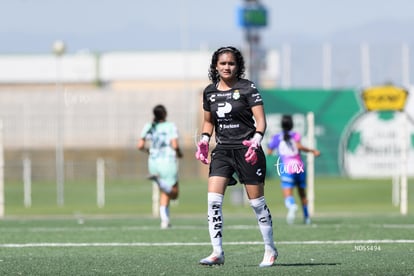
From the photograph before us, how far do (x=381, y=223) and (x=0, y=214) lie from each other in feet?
34.1

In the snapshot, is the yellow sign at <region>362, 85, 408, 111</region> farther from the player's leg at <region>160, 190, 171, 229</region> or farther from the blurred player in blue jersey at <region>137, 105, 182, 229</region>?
the player's leg at <region>160, 190, 171, 229</region>

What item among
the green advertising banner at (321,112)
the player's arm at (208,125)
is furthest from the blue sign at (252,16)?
the player's arm at (208,125)

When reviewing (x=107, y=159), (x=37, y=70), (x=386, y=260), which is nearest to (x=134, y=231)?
(x=386, y=260)

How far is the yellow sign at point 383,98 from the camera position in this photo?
4481 centimetres

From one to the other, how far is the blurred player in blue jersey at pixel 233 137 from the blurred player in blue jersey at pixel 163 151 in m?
7.27

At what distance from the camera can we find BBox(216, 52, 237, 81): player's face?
39.8ft

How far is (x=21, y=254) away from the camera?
1395cm

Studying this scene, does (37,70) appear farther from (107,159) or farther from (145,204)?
(145,204)

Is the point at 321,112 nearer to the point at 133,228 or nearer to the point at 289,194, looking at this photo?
the point at 289,194

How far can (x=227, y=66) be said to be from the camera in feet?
39.8

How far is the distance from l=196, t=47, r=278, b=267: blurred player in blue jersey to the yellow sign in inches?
1284

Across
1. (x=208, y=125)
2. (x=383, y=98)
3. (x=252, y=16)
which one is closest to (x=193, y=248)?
(x=208, y=125)

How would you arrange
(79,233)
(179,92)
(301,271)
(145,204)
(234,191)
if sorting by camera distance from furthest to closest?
(179,92) < (145,204) < (234,191) < (79,233) < (301,271)

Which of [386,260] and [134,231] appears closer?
[386,260]
